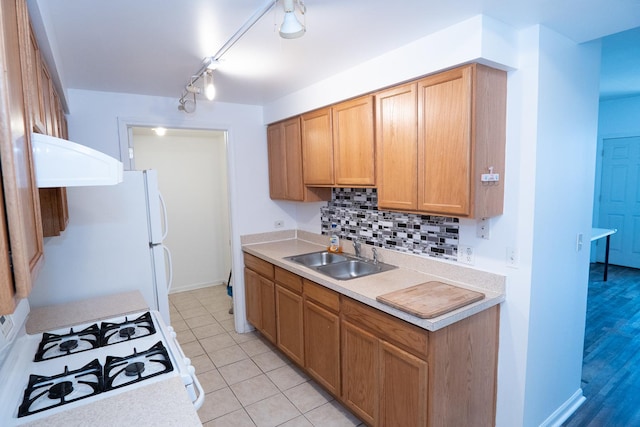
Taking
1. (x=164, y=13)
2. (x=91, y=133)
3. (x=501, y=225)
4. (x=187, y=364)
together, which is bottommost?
(x=187, y=364)

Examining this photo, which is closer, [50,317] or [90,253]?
[50,317]

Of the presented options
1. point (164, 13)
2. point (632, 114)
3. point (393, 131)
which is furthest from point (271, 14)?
point (632, 114)

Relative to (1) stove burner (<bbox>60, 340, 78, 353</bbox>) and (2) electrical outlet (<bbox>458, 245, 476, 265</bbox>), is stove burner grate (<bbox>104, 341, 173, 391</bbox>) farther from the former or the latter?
(2) electrical outlet (<bbox>458, 245, 476, 265</bbox>)

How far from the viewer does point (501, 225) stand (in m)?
1.97

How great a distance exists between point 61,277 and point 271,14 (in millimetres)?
1980

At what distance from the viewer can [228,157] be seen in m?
3.45

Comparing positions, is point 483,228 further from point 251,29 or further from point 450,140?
point 251,29

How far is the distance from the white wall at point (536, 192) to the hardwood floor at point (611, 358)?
331 millimetres

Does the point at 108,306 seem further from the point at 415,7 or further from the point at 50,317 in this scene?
the point at 415,7

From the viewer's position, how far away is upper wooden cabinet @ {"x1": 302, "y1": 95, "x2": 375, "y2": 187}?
2.39m

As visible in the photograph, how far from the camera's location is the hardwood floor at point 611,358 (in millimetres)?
2297

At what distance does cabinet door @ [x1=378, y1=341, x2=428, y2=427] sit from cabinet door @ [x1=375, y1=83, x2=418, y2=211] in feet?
2.75

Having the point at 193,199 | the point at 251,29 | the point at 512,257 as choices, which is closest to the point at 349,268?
the point at 512,257

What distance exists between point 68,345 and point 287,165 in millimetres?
2216
